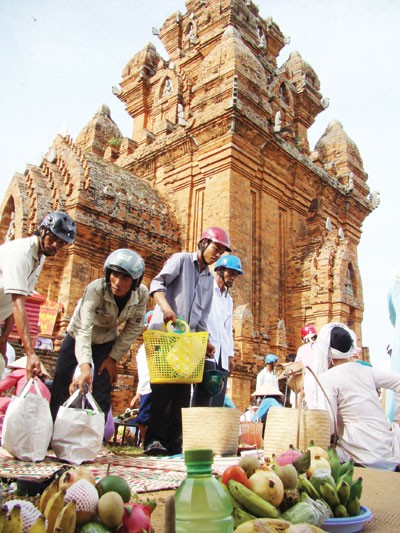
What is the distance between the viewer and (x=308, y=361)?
626 centimetres

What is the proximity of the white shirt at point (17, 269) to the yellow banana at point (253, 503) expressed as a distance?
227cm

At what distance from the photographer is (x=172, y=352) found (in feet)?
12.6

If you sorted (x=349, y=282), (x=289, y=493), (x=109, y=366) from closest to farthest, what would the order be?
(x=289, y=493) → (x=109, y=366) → (x=349, y=282)

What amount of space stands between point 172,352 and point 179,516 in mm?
2506

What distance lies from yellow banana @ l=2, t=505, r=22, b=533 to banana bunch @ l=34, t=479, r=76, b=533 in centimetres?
4

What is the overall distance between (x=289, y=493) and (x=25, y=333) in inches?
87.8

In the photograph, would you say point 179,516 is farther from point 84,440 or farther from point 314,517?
point 84,440

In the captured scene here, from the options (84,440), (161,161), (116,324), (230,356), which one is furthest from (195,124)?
→ (84,440)

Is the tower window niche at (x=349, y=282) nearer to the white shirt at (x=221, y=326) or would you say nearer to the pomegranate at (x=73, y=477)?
the white shirt at (x=221, y=326)

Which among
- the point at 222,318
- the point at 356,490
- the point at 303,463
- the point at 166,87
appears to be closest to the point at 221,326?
the point at 222,318

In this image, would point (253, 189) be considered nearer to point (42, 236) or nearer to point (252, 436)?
point (252, 436)

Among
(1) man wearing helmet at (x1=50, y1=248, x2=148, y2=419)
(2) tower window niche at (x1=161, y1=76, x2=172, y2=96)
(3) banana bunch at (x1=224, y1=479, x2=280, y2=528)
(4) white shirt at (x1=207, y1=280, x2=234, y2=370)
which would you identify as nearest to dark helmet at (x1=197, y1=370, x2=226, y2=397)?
(4) white shirt at (x1=207, y1=280, x2=234, y2=370)

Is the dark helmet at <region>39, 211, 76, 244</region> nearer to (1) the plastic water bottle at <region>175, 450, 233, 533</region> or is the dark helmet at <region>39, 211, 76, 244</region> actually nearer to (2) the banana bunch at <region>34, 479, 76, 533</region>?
(2) the banana bunch at <region>34, 479, 76, 533</region>

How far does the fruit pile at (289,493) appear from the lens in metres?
1.70
